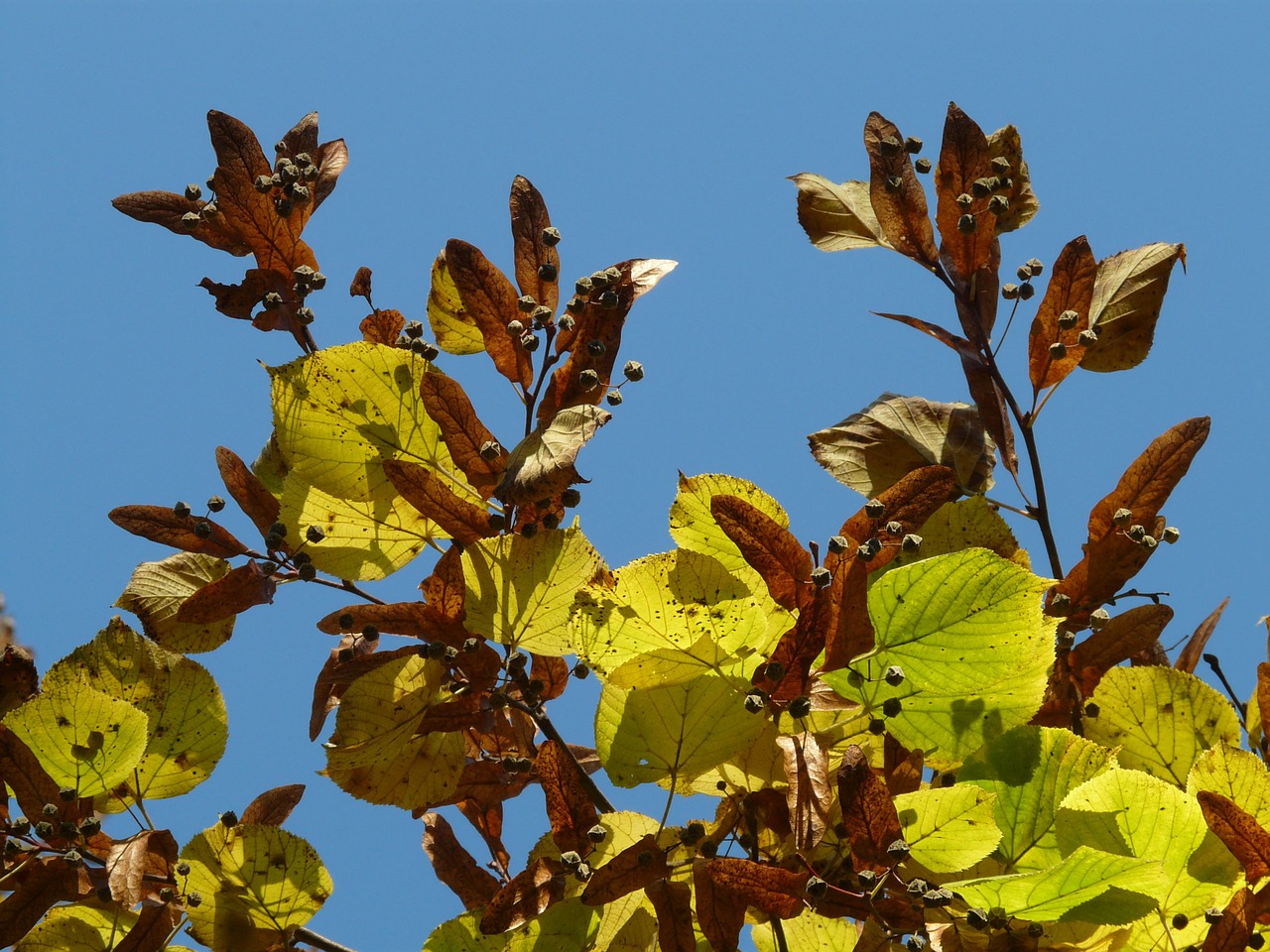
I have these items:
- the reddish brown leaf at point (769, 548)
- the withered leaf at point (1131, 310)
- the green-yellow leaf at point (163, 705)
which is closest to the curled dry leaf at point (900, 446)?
the withered leaf at point (1131, 310)

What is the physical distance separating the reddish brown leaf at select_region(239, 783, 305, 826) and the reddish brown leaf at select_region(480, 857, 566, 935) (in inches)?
14.6

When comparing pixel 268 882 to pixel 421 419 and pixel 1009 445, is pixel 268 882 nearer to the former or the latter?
pixel 421 419

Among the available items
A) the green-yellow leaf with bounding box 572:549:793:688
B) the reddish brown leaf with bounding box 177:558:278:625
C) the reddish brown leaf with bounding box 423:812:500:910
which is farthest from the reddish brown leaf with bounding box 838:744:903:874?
the reddish brown leaf with bounding box 177:558:278:625

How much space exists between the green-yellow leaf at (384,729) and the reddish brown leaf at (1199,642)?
0.88m

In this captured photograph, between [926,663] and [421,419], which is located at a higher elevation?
[421,419]

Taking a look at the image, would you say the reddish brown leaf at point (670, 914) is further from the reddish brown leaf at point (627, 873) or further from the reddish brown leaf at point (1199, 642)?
the reddish brown leaf at point (1199, 642)

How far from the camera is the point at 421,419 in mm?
1121

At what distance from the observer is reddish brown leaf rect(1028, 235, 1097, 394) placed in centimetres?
128

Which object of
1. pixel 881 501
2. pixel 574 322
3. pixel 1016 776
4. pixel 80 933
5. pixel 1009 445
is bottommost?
pixel 1016 776

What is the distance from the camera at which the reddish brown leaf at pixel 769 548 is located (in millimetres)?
966

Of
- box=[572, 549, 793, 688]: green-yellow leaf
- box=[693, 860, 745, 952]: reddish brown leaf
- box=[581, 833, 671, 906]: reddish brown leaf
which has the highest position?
box=[572, 549, 793, 688]: green-yellow leaf

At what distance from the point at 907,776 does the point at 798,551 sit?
0.25 m

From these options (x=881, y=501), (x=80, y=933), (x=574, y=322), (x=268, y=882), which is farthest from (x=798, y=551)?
(x=80, y=933)

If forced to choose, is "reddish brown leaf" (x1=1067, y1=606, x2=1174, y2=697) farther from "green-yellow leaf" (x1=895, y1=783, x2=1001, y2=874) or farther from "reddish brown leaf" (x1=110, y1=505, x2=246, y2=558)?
"reddish brown leaf" (x1=110, y1=505, x2=246, y2=558)
